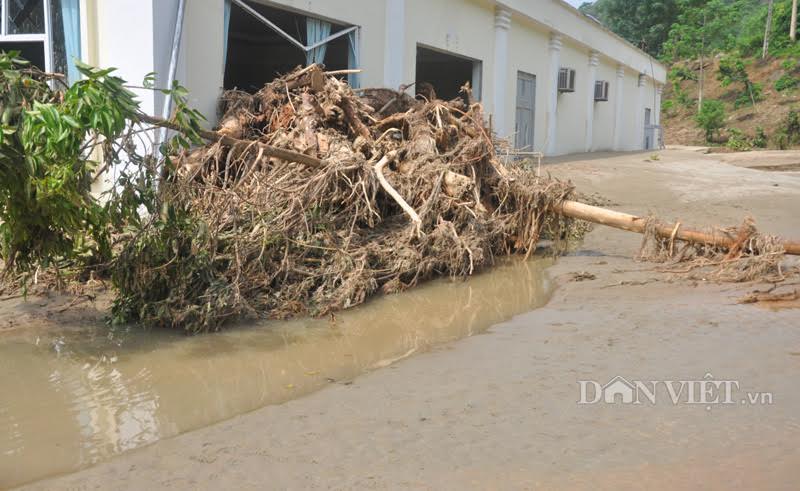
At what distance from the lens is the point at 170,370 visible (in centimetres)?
410

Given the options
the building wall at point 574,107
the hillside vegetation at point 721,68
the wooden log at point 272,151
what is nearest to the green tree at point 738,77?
the hillside vegetation at point 721,68

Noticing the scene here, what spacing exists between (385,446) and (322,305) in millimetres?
2548

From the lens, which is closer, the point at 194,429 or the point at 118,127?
the point at 194,429

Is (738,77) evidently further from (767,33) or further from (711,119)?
(711,119)

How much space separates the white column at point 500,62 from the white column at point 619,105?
10129 mm

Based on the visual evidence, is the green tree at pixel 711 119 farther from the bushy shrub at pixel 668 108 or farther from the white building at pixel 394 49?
the white building at pixel 394 49

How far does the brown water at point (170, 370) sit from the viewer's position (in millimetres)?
3162

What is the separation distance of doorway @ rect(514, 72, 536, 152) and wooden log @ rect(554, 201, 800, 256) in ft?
27.2

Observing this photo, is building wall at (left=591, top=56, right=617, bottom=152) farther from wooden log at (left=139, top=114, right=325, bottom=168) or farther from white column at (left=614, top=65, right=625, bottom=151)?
wooden log at (left=139, top=114, right=325, bottom=168)

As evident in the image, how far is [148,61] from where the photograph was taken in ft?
22.5

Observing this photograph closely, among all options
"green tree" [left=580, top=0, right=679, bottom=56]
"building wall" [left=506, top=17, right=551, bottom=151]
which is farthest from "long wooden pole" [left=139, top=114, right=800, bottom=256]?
"green tree" [left=580, top=0, right=679, bottom=56]

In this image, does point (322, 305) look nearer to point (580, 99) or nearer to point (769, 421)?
point (769, 421)

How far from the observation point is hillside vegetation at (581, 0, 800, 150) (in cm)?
3186

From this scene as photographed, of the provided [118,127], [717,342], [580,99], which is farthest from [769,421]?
[580,99]
